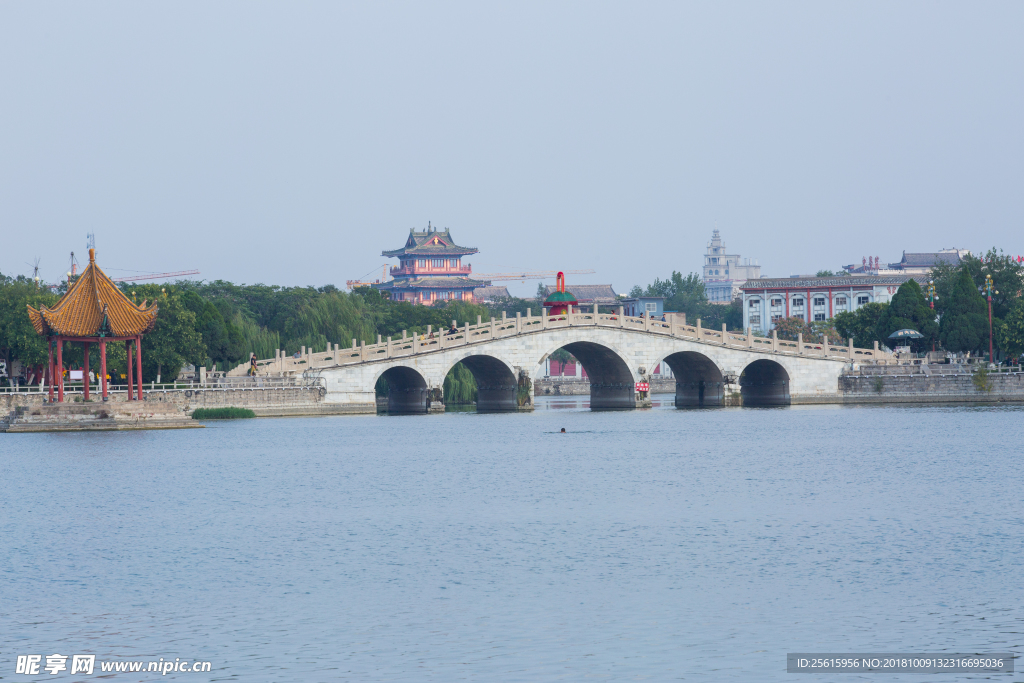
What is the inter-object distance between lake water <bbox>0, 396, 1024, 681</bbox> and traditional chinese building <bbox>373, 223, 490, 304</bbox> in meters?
102

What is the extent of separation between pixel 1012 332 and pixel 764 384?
12457 mm

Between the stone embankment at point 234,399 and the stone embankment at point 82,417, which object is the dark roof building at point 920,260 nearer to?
the stone embankment at point 234,399

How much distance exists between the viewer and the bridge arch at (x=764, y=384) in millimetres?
66312

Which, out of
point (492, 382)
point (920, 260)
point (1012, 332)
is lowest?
point (492, 382)

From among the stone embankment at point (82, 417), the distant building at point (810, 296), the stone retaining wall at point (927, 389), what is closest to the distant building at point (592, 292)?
the distant building at point (810, 296)

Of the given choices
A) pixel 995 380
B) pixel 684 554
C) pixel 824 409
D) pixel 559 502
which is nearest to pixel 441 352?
pixel 824 409

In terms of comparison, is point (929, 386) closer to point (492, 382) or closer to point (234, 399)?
point (492, 382)

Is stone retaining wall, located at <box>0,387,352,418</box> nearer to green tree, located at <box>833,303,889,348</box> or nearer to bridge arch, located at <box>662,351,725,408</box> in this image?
bridge arch, located at <box>662,351,725,408</box>

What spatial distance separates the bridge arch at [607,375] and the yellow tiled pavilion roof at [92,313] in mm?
22426

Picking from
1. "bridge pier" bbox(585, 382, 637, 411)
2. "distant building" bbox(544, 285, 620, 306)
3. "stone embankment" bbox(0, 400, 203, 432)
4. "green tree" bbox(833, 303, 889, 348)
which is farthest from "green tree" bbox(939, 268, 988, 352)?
"distant building" bbox(544, 285, 620, 306)

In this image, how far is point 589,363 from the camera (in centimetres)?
6875

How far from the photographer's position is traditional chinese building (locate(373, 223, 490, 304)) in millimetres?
141500

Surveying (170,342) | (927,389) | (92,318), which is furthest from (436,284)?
(92,318)

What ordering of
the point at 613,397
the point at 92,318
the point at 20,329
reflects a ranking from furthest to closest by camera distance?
the point at 613,397 → the point at 20,329 → the point at 92,318
